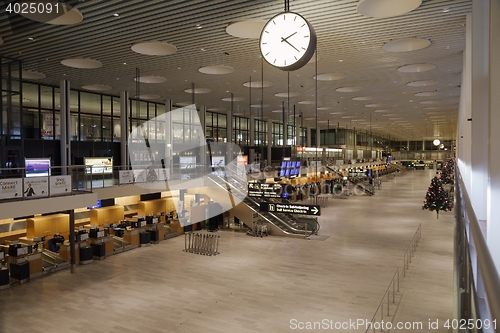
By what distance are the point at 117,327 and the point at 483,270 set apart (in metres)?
8.25

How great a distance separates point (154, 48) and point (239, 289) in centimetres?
746

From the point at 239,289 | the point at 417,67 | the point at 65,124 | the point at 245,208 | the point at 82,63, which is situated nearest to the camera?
the point at 239,289

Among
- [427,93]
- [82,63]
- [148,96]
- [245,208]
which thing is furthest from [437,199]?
[148,96]

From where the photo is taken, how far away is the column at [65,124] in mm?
18078

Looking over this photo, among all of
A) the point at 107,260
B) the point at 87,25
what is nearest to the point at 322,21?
the point at 87,25

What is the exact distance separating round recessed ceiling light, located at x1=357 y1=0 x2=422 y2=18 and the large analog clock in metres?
3.61

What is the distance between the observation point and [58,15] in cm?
871

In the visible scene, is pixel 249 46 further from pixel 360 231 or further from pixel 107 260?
pixel 360 231

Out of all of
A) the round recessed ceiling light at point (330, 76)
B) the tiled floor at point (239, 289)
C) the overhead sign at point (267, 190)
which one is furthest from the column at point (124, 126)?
the round recessed ceiling light at point (330, 76)

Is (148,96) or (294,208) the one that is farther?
(148,96)

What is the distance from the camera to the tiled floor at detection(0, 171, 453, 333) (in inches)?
325

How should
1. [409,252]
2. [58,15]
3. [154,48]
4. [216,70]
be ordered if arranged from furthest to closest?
A: 1. [216,70]
2. [409,252]
3. [154,48]
4. [58,15]

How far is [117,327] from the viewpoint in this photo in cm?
795

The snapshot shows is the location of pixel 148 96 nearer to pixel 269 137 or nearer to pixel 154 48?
pixel 154 48
